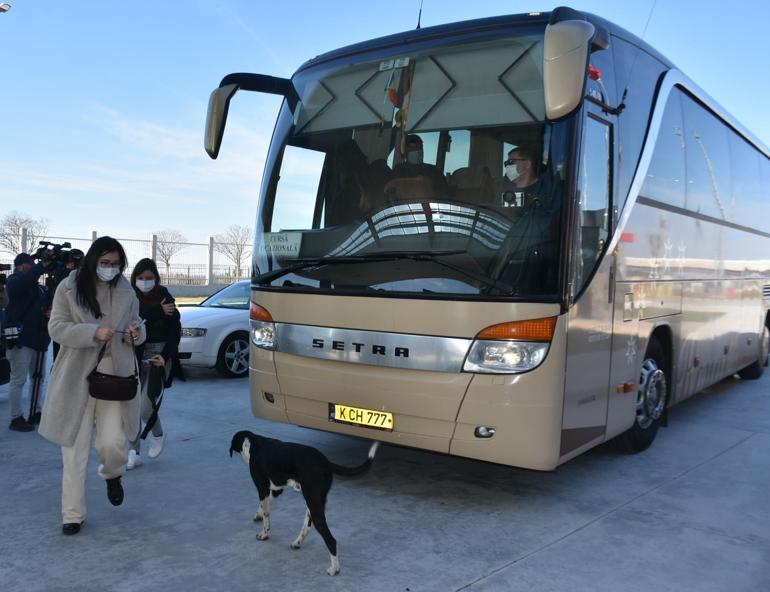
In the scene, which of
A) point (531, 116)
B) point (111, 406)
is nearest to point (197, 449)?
point (111, 406)

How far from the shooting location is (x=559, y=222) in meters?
4.55

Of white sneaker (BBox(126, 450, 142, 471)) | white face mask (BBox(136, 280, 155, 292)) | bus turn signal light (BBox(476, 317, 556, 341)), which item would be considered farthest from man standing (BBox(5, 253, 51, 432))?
bus turn signal light (BBox(476, 317, 556, 341))

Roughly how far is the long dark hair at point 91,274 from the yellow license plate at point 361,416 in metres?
1.74

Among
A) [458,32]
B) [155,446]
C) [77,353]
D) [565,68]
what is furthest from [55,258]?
[565,68]

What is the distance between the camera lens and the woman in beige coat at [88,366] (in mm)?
4348

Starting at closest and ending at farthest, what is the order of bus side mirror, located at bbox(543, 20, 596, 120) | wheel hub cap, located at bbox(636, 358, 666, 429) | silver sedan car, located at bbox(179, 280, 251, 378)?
bus side mirror, located at bbox(543, 20, 596, 120) → wheel hub cap, located at bbox(636, 358, 666, 429) → silver sedan car, located at bbox(179, 280, 251, 378)

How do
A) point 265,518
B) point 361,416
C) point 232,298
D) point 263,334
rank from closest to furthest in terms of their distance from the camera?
point 265,518 → point 361,416 → point 263,334 → point 232,298

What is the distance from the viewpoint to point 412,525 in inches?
184

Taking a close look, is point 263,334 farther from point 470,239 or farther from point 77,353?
point 470,239

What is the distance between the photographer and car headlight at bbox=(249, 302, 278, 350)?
5.57 metres

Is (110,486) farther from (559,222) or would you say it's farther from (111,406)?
(559,222)

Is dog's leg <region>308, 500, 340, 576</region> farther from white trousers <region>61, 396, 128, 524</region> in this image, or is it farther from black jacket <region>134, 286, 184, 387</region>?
black jacket <region>134, 286, 184, 387</region>

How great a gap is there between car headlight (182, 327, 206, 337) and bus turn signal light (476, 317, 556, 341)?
674 cm

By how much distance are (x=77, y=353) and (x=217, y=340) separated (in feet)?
19.8
